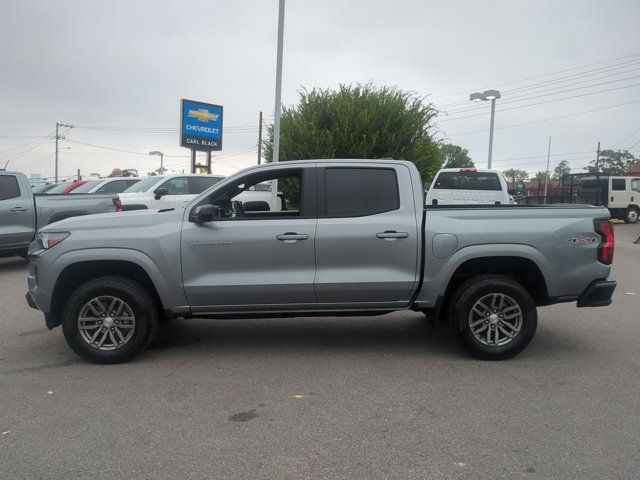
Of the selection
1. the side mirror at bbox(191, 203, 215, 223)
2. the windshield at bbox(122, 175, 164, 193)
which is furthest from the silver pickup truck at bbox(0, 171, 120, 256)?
the side mirror at bbox(191, 203, 215, 223)

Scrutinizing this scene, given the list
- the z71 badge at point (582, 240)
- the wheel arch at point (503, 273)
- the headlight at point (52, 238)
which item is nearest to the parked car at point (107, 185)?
the headlight at point (52, 238)

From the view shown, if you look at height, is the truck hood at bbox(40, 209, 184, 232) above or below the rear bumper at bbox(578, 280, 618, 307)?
above

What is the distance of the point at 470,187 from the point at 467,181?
0.22 metres

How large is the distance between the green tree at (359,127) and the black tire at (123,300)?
13628 mm

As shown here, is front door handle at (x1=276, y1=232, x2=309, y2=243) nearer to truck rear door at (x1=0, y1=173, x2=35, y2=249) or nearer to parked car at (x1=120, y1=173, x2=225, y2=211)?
truck rear door at (x1=0, y1=173, x2=35, y2=249)

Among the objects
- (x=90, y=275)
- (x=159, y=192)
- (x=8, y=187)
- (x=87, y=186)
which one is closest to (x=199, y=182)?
(x=159, y=192)

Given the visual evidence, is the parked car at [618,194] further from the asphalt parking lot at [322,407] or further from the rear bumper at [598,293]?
the rear bumper at [598,293]

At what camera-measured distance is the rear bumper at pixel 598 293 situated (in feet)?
16.7

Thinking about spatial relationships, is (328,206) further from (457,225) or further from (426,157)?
(426,157)

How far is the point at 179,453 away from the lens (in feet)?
11.2

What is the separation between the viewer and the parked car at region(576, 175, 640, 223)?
1087 inches

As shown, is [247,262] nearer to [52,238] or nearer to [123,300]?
[123,300]

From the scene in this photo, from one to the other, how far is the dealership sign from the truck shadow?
17780mm

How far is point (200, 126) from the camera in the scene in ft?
77.9
